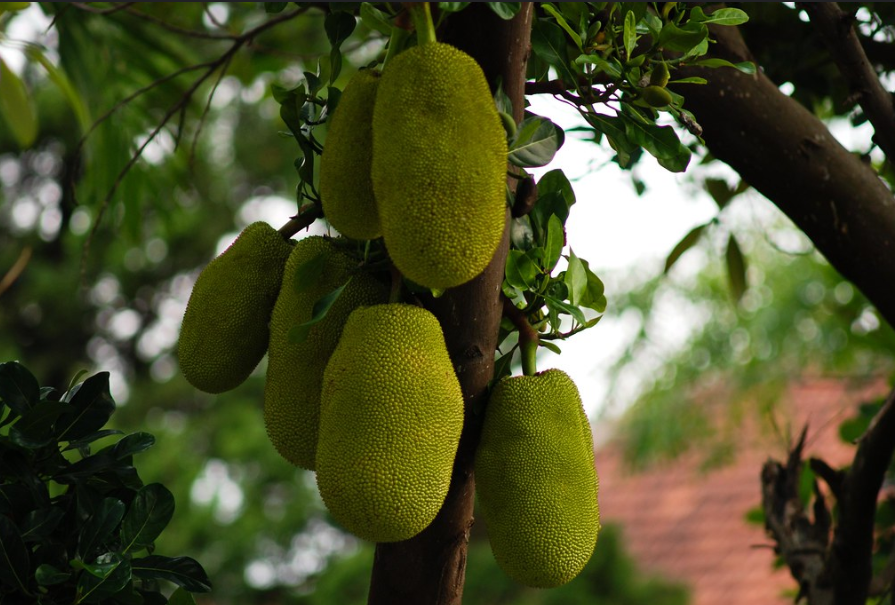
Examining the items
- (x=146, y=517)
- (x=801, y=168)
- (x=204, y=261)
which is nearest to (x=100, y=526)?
(x=146, y=517)

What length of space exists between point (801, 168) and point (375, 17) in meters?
0.55

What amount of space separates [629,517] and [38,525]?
14.3 feet

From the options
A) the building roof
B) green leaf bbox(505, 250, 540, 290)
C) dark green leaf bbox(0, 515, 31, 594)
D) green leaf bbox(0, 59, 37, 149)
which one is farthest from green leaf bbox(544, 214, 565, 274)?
the building roof

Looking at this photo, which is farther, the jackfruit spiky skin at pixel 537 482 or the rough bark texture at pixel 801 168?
the rough bark texture at pixel 801 168

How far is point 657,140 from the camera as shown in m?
0.74

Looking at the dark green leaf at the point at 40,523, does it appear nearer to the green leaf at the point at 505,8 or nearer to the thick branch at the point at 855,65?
the green leaf at the point at 505,8

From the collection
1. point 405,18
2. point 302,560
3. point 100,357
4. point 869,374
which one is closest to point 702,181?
point 405,18

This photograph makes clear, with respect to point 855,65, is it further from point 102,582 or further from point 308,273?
point 102,582

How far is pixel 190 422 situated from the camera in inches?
205

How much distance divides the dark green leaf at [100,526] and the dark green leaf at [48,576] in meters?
0.02

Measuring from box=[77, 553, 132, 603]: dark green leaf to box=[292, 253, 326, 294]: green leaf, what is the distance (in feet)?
0.73

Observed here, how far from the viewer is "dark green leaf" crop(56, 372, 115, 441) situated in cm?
72

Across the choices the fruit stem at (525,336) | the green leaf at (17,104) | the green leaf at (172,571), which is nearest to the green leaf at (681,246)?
the fruit stem at (525,336)

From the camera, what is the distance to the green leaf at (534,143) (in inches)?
26.2
